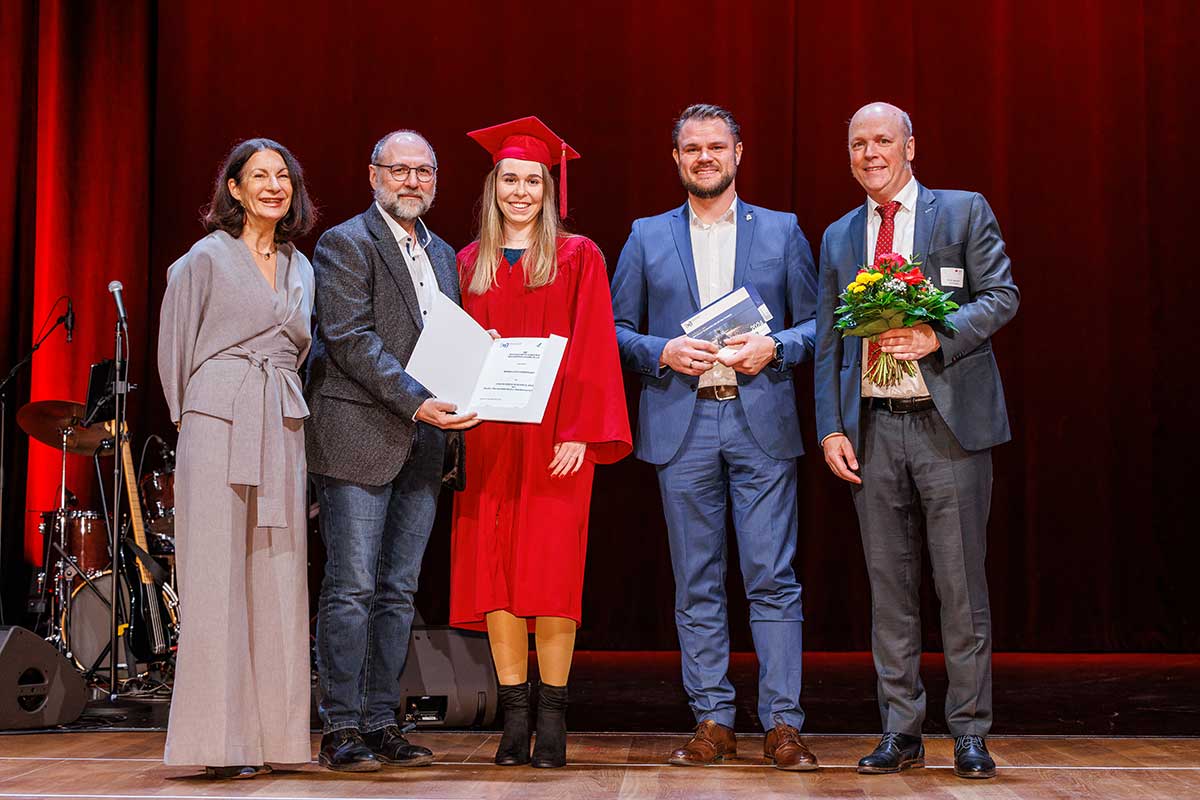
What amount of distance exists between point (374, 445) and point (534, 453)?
0.43 metres

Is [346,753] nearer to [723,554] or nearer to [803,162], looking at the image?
[723,554]

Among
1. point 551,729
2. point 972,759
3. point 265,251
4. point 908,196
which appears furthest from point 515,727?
point 908,196

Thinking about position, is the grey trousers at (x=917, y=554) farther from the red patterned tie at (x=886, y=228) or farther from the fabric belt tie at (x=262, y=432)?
the fabric belt tie at (x=262, y=432)

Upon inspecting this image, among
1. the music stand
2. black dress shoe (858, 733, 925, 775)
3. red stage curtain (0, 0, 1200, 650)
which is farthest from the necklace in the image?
red stage curtain (0, 0, 1200, 650)

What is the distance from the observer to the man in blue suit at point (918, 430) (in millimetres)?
3189

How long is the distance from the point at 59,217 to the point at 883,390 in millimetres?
4754

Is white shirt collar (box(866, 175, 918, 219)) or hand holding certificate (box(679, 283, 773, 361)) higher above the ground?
white shirt collar (box(866, 175, 918, 219))

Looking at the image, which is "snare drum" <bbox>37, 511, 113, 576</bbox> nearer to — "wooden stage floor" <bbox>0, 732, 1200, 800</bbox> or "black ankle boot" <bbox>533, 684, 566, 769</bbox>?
"wooden stage floor" <bbox>0, 732, 1200, 800</bbox>

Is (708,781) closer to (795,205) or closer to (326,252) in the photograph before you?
(326,252)

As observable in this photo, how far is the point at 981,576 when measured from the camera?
3.22 meters

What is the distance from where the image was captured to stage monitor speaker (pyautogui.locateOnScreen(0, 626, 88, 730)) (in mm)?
3900

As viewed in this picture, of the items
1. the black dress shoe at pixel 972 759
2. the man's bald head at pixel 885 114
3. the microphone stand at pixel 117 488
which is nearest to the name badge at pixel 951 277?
the man's bald head at pixel 885 114

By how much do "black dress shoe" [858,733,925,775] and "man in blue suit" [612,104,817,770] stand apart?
178 mm

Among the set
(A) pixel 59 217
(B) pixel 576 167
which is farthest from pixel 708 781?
(A) pixel 59 217
